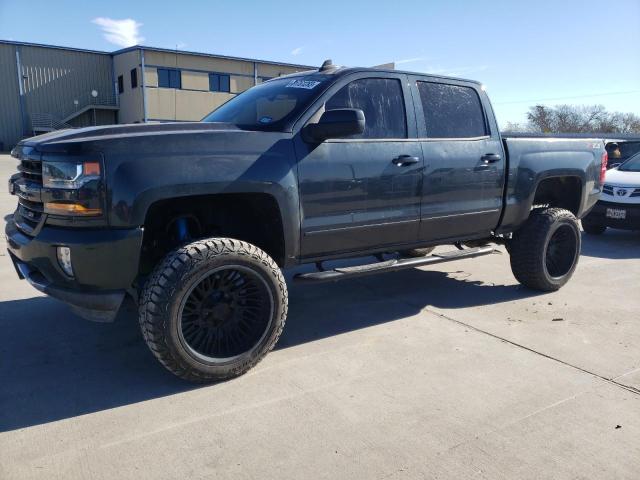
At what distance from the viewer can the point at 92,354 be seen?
12.0 feet

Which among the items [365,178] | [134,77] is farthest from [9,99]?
[365,178]

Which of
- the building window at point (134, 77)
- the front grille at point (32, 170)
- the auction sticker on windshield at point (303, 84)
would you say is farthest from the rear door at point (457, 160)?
the building window at point (134, 77)

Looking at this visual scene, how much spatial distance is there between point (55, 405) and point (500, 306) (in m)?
3.70

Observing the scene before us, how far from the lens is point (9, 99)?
117 ft

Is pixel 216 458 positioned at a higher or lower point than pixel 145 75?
lower

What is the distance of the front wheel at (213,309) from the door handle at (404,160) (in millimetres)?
1307

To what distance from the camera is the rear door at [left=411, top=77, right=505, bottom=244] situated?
170 inches

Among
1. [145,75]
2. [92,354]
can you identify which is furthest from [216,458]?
[145,75]

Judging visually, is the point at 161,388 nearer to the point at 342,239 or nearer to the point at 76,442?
the point at 76,442

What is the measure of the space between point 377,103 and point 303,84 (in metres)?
0.60

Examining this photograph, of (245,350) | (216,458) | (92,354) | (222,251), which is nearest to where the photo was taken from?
(216,458)

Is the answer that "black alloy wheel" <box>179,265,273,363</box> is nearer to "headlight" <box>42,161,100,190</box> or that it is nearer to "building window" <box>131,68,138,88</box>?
"headlight" <box>42,161,100,190</box>

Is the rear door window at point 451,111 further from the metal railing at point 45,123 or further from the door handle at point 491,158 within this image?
the metal railing at point 45,123

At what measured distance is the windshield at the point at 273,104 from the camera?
3748 millimetres
